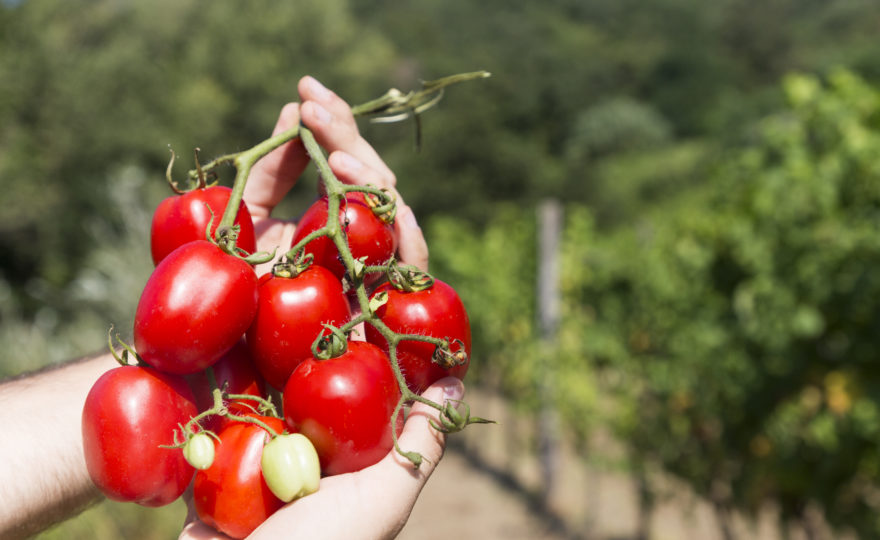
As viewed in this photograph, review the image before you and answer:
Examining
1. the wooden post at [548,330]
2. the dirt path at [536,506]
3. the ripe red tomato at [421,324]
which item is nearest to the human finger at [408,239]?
A: the ripe red tomato at [421,324]

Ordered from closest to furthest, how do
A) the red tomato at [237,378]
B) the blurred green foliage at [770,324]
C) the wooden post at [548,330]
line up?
the red tomato at [237,378] → the blurred green foliage at [770,324] → the wooden post at [548,330]

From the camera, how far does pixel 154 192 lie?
10617 mm

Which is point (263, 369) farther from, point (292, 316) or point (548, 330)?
point (548, 330)

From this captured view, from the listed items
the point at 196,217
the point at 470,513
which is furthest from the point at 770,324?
the point at 470,513

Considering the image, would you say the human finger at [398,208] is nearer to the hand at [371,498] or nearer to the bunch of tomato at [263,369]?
the bunch of tomato at [263,369]

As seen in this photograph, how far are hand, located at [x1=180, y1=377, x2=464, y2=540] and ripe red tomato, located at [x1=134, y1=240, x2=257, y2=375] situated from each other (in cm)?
30

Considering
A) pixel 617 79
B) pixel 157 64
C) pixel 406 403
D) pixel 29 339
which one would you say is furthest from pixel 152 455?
Result: pixel 617 79

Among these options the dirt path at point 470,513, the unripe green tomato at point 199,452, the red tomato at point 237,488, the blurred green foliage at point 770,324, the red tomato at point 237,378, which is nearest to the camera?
the unripe green tomato at point 199,452

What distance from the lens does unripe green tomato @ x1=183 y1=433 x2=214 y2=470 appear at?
1.09 metres

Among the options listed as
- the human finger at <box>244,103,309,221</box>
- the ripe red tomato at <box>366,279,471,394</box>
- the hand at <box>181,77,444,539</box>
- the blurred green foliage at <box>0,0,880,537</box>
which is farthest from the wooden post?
the ripe red tomato at <box>366,279,471,394</box>

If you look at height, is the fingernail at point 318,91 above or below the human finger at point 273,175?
above

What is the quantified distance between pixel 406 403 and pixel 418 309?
176 millimetres

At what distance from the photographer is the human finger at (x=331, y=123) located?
1.58 meters

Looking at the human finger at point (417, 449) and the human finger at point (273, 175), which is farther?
the human finger at point (273, 175)
